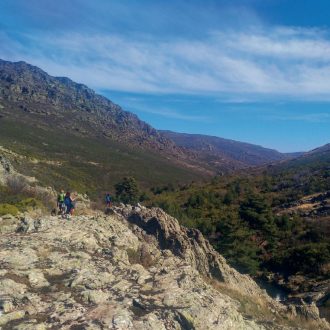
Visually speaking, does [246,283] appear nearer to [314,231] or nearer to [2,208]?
[2,208]

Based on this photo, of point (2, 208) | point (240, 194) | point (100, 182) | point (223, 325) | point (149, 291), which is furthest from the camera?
point (100, 182)

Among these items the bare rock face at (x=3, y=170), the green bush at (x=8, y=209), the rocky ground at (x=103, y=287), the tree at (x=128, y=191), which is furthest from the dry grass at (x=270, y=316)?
the tree at (x=128, y=191)

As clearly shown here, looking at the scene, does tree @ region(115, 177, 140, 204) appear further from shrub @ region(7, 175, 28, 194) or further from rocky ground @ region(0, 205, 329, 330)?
rocky ground @ region(0, 205, 329, 330)

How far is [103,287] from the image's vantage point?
10.3 meters

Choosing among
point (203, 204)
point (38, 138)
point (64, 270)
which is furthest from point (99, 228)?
point (38, 138)

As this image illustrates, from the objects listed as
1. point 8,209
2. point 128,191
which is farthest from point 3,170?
point 128,191

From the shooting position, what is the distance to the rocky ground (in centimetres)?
875

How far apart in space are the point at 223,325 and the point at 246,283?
941 cm

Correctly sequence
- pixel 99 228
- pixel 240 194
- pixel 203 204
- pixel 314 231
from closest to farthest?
pixel 99 228 < pixel 314 231 < pixel 203 204 < pixel 240 194

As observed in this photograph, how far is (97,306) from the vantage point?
9.17 metres

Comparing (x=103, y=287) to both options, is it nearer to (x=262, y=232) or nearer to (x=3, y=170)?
(x=3, y=170)

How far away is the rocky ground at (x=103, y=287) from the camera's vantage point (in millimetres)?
8750

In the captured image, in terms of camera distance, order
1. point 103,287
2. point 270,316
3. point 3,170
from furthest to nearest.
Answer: point 3,170 → point 270,316 → point 103,287

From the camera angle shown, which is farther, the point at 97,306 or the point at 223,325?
the point at 223,325
